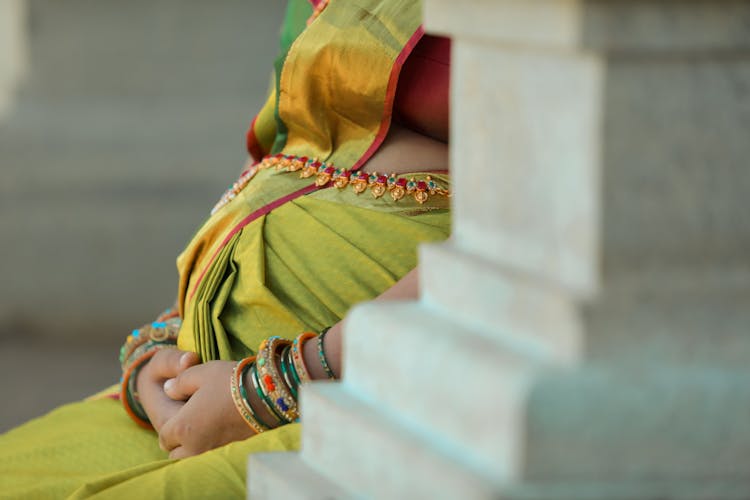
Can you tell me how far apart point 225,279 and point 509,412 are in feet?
2.62

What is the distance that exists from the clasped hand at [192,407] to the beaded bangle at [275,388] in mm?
51

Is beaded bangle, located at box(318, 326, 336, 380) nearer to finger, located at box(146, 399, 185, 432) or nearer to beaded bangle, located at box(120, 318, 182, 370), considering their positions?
finger, located at box(146, 399, 185, 432)

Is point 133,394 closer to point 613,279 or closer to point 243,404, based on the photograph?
point 243,404

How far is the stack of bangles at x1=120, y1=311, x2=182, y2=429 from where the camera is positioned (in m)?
1.70

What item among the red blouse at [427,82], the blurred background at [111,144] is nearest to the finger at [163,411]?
the red blouse at [427,82]

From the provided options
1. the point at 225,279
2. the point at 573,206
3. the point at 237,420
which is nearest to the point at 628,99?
the point at 573,206

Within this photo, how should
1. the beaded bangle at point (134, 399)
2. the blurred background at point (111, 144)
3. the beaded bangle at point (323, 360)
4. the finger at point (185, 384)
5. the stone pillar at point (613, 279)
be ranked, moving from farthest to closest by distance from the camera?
the blurred background at point (111, 144), the beaded bangle at point (134, 399), the finger at point (185, 384), the beaded bangle at point (323, 360), the stone pillar at point (613, 279)

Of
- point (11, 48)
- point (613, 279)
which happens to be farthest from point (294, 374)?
point (11, 48)

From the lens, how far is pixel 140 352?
1744 millimetres

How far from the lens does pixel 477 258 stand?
101cm

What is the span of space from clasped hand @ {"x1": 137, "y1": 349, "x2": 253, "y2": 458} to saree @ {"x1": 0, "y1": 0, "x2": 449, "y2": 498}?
0.03m

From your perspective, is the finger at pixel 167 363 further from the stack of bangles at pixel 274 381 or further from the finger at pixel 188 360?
the stack of bangles at pixel 274 381

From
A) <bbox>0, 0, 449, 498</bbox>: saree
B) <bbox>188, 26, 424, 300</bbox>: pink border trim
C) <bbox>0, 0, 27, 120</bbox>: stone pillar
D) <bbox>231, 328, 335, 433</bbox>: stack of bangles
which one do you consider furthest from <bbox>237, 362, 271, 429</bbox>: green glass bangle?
<bbox>0, 0, 27, 120</bbox>: stone pillar

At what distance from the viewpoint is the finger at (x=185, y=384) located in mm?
1531
